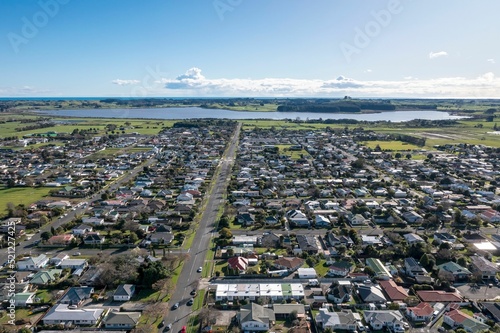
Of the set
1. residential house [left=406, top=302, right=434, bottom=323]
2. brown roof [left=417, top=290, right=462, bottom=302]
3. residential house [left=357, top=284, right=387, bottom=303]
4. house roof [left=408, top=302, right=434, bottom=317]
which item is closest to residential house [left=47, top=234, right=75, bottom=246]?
residential house [left=357, top=284, right=387, bottom=303]

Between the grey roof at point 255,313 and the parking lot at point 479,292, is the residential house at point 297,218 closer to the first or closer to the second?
the parking lot at point 479,292

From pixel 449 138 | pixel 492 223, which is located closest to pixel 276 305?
pixel 492 223

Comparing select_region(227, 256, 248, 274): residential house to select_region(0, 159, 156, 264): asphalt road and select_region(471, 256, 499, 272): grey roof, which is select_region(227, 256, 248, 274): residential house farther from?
select_region(471, 256, 499, 272): grey roof

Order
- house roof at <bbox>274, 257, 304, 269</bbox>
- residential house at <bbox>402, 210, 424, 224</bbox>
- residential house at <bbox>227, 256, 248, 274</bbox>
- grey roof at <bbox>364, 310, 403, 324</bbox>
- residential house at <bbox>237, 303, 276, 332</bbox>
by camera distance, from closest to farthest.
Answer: residential house at <bbox>237, 303, 276, 332</bbox> < grey roof at <bbox>364, 310, 403, 324</bbox> < residential house at <bbox>227, 256, 248, 274</bbox> < house roof at <bbox>274, 257, 304, 269</bbox> < residential house at <bbox>402, 210, 424, 224</bbox>

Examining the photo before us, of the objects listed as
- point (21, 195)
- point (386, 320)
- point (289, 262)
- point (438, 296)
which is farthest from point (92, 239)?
point (438, 296)

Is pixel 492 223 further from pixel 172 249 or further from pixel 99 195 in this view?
pixel 99 195

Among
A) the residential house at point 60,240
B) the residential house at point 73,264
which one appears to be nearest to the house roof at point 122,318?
the residential house at point 73,264
